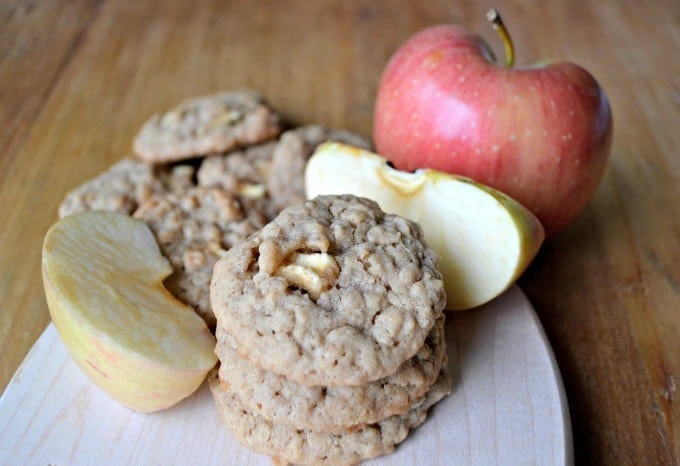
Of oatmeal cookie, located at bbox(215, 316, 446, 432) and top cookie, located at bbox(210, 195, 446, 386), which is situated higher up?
top cookie, located at bbox(210, 195, 446, 386)

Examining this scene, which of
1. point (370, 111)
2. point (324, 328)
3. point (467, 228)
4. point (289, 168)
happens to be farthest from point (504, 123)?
point (370, 111)

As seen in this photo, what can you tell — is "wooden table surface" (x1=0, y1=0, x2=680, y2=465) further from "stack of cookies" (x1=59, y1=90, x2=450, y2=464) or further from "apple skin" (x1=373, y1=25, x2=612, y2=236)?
"stack of cookies" (x1=59, y1=90, x2=450, y2=464)

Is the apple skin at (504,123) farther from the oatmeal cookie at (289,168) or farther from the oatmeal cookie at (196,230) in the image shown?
the oatmeal cookie at (196,230)

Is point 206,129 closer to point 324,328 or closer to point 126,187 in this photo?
point 126,187

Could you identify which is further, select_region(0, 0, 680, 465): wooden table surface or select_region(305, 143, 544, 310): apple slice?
select_region(0, 0, 680, 465): wooden table surface

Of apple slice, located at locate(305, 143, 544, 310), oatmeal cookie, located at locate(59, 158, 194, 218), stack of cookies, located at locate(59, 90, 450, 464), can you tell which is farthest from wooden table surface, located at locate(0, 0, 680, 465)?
stack of cookies, located at locate(59, 90, 450, 464)

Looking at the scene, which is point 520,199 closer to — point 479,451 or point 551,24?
point 479,451
